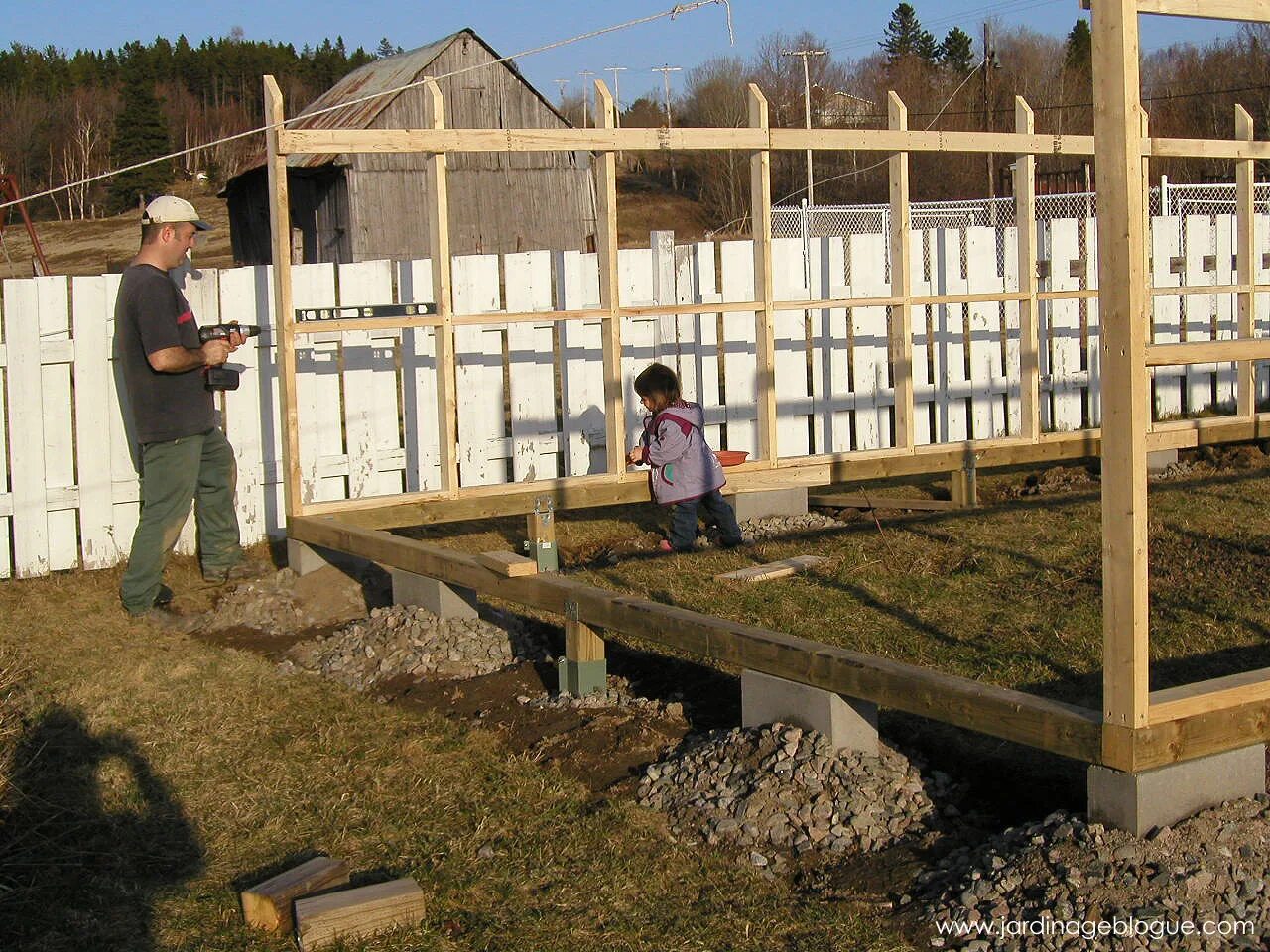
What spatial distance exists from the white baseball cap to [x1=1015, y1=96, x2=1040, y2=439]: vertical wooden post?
6.05 m

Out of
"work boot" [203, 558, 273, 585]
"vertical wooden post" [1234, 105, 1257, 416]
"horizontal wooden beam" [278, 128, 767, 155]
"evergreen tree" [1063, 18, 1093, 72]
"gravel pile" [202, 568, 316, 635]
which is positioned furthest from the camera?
"evergreen tree" [1063, 18, 1093, 72]

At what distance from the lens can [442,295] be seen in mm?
9289

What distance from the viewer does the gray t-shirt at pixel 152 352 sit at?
8367 millimetres

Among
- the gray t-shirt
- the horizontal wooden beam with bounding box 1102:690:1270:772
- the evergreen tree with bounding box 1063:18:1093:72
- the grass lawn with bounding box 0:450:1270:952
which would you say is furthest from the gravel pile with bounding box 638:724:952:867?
the evergreen tree with bounding box 1063:18:1093:72

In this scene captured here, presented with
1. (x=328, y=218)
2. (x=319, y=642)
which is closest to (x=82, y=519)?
(x=319, y=642)

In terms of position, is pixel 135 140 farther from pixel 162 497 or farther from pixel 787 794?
pixel 787 794

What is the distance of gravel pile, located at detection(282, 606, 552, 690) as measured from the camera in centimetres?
721

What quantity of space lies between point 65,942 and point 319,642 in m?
3.54

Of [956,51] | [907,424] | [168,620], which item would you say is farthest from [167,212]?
[956,51]

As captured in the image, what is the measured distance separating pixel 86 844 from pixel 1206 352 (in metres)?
4.02

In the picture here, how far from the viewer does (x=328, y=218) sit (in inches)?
1308

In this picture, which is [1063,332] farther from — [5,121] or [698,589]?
[5,121]

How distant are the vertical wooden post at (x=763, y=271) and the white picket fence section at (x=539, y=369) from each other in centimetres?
28

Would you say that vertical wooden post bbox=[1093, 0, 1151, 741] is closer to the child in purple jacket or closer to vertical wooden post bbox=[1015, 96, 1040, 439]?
the child in purple jacket
